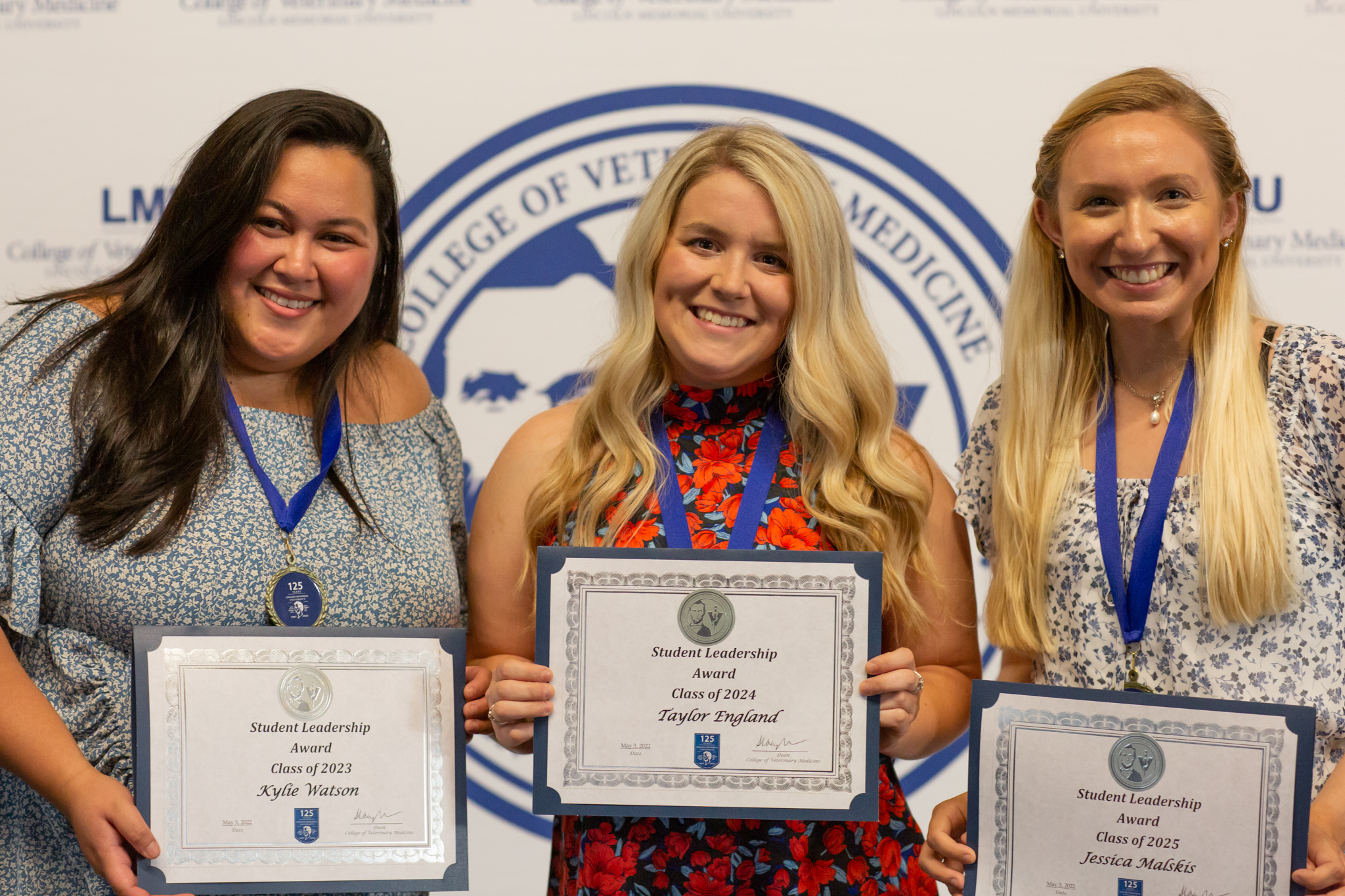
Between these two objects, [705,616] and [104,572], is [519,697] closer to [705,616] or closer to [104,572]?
[705,616]

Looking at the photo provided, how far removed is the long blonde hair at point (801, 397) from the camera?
1756 millimetres

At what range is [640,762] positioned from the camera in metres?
1.59

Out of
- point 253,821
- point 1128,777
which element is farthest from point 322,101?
point 1128,777

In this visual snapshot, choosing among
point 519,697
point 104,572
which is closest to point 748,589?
point 519,697

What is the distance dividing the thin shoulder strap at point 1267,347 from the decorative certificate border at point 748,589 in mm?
674

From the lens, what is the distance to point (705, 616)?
1.59 meters

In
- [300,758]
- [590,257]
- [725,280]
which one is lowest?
[300,758]

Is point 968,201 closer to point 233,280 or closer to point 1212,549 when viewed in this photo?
point 1212,549

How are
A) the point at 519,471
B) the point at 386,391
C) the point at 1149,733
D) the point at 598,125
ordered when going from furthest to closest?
the point at 598,125 → the point at 386,391 → the point at 519,471 → the point at 1149,733

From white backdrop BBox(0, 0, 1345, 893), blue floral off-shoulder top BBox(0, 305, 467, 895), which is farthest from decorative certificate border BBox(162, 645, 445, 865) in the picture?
white backdrop BBox(0, 0, 1345, 893)

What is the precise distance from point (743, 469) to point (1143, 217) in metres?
0.69

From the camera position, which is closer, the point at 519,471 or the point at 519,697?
the point at 519,697

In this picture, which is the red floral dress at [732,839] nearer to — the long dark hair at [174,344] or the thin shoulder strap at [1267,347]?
the long dark hair at [174,344]

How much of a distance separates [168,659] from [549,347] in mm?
1635
